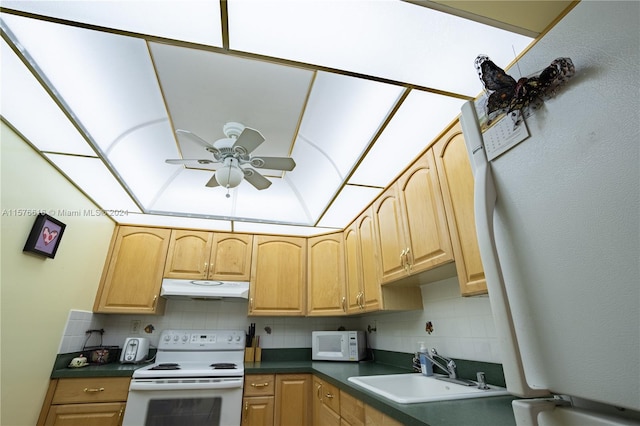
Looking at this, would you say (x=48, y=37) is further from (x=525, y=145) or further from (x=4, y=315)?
(x=525, y=145)

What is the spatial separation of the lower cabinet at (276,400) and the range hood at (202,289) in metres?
0.79

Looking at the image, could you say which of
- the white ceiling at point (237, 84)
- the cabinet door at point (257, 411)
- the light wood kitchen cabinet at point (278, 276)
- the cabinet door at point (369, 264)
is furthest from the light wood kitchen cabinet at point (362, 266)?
the cabinet door at point (257, 411)

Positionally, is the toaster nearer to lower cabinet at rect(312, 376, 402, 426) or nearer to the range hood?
the range hood

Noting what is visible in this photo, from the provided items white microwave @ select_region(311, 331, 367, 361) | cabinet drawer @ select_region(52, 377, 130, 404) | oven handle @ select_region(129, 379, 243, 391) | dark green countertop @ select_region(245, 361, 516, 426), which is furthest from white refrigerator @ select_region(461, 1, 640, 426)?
cabinet drawer @ select_region(52, 377, 130, 404)

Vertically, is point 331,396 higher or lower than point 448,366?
lower

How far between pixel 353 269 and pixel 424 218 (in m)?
1.16

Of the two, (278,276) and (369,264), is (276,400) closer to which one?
(278,276)

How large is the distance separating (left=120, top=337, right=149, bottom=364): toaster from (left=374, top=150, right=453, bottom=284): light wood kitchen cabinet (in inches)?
93.2

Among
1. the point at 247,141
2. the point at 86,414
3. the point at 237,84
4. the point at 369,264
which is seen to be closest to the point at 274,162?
the point at 247,141

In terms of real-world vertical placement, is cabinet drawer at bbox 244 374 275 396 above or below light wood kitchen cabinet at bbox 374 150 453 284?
below

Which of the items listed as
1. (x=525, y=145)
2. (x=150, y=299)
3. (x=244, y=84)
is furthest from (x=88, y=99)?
(x=525, y=145)

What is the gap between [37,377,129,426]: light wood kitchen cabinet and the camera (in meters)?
2.11

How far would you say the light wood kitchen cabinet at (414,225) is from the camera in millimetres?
1588

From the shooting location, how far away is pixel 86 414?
7.07 ft
